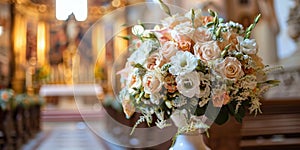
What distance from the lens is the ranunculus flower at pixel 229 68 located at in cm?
99

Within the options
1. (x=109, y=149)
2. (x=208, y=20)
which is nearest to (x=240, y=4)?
(x=109, y=149)

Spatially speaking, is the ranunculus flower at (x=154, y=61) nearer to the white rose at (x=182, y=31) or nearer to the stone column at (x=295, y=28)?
the white rose at (x=182, y=31)

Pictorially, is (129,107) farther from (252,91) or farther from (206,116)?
(252,91)

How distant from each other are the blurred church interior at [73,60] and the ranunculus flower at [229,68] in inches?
147

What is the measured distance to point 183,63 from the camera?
100cm

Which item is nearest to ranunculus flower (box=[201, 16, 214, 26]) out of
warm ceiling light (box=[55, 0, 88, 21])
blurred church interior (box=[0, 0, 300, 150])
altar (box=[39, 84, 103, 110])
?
blurred church interior (box=[0, 0, 300, 150])

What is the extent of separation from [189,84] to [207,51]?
0.35 feet

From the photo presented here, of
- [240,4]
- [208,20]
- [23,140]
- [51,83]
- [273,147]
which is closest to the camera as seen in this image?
[208,20]

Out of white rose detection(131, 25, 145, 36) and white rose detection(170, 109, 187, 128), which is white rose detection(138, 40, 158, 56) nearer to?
white rose detection(131, 25, 145, 36)

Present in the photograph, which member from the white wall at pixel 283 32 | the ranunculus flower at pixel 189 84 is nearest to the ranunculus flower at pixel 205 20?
the ranunculus flower at pixel 189 84

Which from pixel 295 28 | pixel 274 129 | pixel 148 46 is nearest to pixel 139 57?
pixel 148 46

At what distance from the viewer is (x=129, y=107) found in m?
1.14

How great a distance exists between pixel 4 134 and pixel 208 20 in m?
3.76

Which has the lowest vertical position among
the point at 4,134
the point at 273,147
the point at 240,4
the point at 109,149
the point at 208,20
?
the point at 109,149
